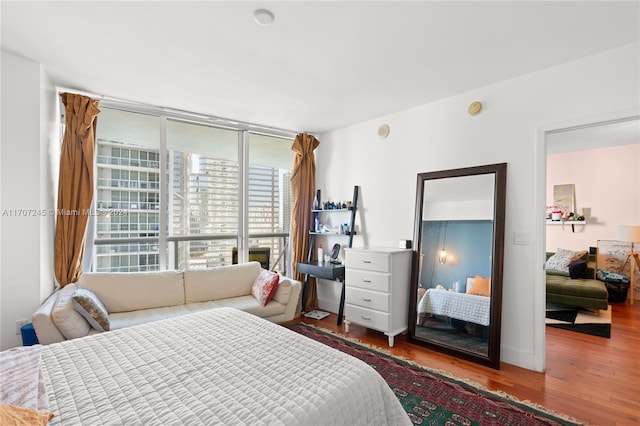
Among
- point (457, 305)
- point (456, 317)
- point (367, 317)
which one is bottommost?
point (367, 317)

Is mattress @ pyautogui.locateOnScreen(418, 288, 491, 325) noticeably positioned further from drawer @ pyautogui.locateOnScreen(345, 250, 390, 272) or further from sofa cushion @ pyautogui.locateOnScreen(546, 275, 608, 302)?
sofa cushion @ pyautogui.locateOnScreen(546, 275, 608, 302)

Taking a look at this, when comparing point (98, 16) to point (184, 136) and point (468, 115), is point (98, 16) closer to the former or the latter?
point (184, 136)

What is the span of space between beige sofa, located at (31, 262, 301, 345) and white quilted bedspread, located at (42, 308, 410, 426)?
0.81 meters

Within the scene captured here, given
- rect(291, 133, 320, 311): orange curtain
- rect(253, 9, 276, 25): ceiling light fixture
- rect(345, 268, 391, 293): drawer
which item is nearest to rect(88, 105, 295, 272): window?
rect(291, 133, 320, 311): orange curtain

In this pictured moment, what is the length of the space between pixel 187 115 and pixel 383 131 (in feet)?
7.88

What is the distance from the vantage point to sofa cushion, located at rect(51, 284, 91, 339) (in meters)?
2.30

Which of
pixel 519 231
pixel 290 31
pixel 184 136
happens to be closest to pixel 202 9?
pixel 290 31

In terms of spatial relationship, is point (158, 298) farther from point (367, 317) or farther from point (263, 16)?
point (263, 16)

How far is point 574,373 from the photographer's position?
2.60m

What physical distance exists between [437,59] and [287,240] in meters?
3.14

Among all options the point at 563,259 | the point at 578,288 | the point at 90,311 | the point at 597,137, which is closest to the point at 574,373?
the point at 578,288

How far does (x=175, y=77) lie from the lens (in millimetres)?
2809

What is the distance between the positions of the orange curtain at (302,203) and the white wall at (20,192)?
2.72 m

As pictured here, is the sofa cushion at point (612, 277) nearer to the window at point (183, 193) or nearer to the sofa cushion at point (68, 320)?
the window at point (183, 193)
